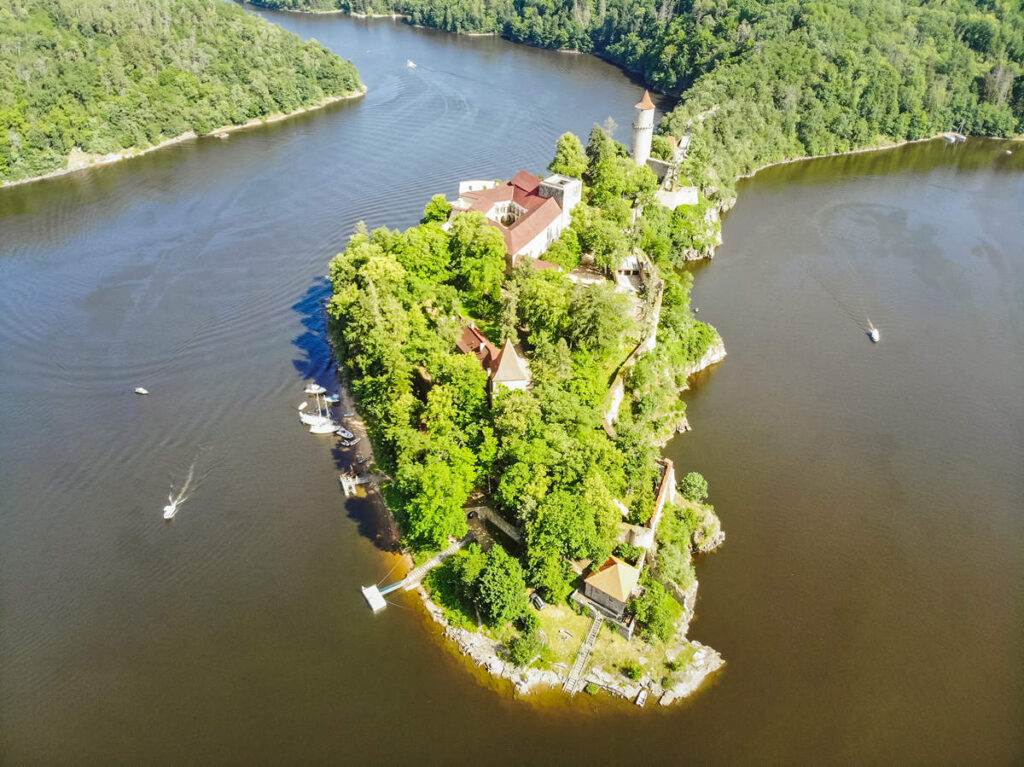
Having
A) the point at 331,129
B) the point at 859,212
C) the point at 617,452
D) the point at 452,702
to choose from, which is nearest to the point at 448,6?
the point at 331,129

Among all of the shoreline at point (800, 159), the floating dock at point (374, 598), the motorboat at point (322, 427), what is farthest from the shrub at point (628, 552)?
the shoreline at point (800, 159)

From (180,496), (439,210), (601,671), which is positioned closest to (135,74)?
(439,210)

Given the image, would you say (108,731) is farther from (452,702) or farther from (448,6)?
(448,6)

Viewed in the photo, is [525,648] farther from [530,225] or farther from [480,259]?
[530,225]

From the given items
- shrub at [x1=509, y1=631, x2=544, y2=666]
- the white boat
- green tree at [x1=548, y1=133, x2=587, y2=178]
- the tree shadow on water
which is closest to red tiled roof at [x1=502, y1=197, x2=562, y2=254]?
green tree at [x1=548, y1=133, x2=587, y2=178]

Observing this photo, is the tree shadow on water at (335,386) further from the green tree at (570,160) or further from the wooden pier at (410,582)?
the green tree at (570,160)
